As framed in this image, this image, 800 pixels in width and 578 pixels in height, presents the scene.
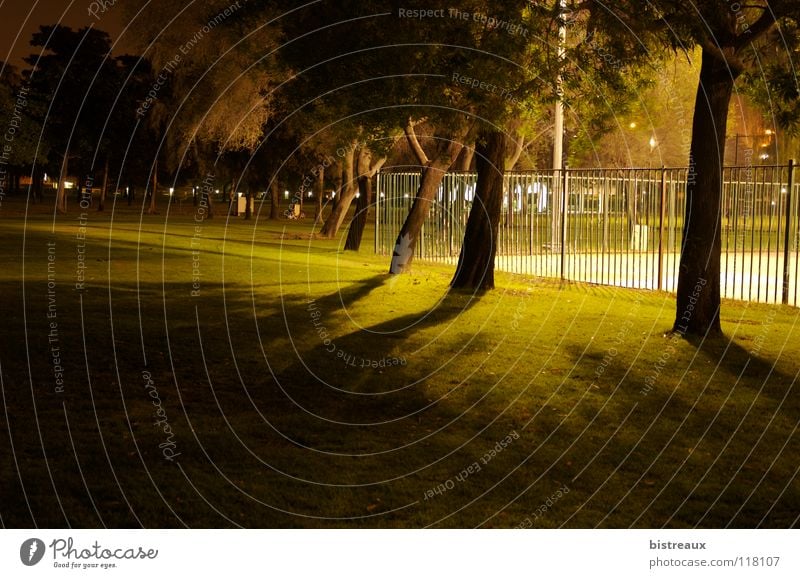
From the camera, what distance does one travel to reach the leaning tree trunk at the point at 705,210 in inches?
540

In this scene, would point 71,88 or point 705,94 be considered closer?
point 705,94

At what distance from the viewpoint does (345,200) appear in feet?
117

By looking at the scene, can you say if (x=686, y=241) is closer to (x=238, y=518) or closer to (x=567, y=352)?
(x=567, y=352)

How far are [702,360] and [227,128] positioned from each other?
23836 millimetres

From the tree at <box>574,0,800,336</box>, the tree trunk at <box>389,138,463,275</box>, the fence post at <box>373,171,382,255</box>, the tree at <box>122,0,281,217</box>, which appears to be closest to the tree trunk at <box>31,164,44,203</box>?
the tree at <box>122,0,281,217</box>

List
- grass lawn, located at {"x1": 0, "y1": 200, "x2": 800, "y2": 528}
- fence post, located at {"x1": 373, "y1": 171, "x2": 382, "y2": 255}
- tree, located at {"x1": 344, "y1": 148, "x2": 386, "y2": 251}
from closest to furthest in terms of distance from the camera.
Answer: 1. grass lawn, located at {"x1": 0, "y1": 200, "x2": 800, "y2": 528}
2. fence post, located at {"x1": 373, "y1": 171, "x2": 382, "y2": 255}
3. tree, located at {"x1": 344, "y1": 148, "x2": 386, "y2": 251}

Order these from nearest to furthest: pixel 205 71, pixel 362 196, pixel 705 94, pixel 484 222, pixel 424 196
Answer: pixel 705 94 → pixel 484 222 → pixel 424 196 → pixel 205 71 → pixel 362 196

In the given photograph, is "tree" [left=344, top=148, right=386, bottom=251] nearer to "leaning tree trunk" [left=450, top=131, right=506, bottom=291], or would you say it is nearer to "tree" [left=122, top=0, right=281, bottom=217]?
"tree" [left=122, top=0, right=281, bottom=217]

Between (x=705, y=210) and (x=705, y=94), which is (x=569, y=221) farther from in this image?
(x=705, y=94)

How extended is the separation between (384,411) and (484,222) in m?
9.89

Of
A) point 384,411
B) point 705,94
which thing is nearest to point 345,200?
point 705,94

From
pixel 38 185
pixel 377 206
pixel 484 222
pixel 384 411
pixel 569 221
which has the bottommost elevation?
pixel 384 411

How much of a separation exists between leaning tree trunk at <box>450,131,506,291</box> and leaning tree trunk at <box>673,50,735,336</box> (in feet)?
18.1

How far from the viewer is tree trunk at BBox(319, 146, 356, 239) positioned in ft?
110
